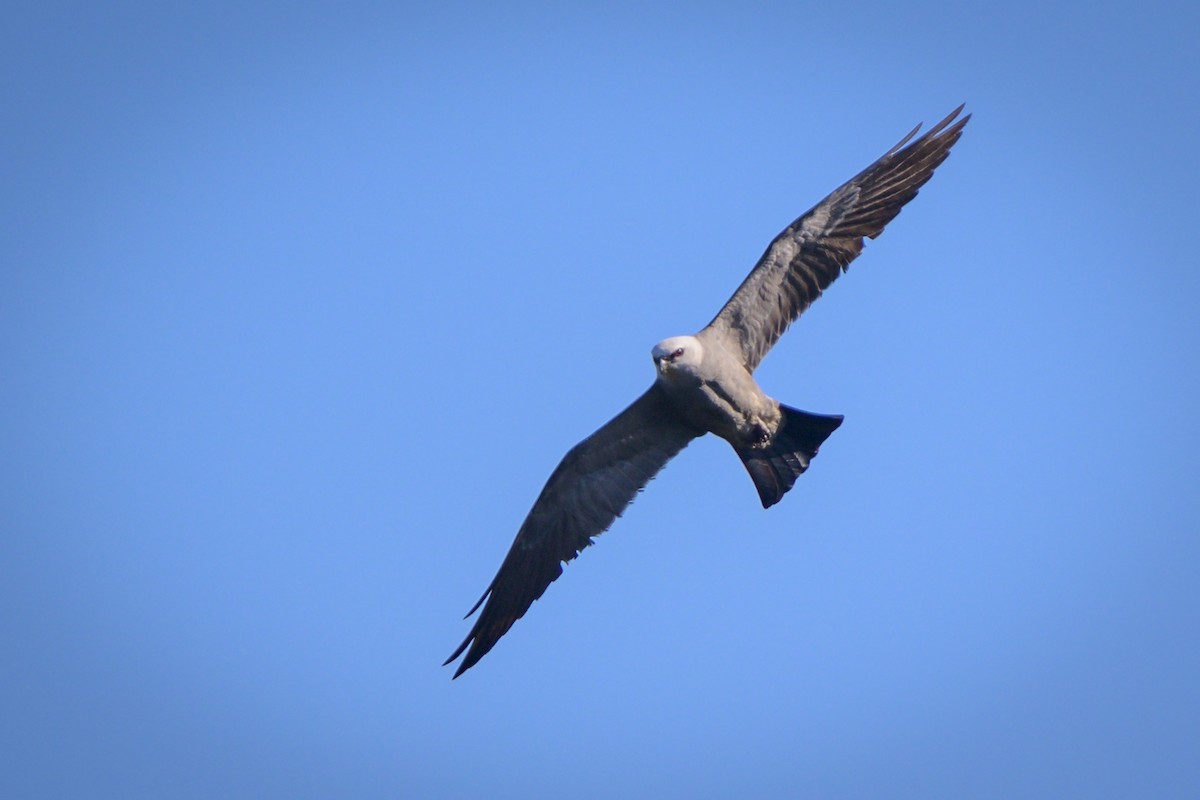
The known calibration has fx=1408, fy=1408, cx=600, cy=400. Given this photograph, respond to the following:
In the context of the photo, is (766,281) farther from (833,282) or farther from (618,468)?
(618,468)

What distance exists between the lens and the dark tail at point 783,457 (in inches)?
502

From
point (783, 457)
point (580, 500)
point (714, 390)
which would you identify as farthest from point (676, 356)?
point (580, 500)

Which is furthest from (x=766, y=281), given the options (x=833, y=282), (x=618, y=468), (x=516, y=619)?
(x=516, y=619)

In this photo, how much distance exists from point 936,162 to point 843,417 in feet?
8.22

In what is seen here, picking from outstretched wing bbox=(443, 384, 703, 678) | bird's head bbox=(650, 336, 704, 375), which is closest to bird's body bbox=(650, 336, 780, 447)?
bird's head bbox=(650, 336, 704, 375)

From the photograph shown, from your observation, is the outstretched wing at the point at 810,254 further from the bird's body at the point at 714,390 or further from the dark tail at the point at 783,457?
the dark tail at the point at 783,457

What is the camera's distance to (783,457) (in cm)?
1284

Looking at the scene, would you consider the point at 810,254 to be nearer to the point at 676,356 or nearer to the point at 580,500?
the point at 676,356

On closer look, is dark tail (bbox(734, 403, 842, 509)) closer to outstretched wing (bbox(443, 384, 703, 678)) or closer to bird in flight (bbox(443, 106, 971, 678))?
bird in flight (bbox(443, 106, 971, 678))

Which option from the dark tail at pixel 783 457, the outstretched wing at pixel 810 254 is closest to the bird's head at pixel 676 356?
the outstretched wing at pixel 810 254

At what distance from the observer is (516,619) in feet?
42.3

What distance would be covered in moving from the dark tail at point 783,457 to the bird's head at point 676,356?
107 cm

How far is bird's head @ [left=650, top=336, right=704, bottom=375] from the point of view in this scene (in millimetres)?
12086

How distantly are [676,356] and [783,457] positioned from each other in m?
1.54
